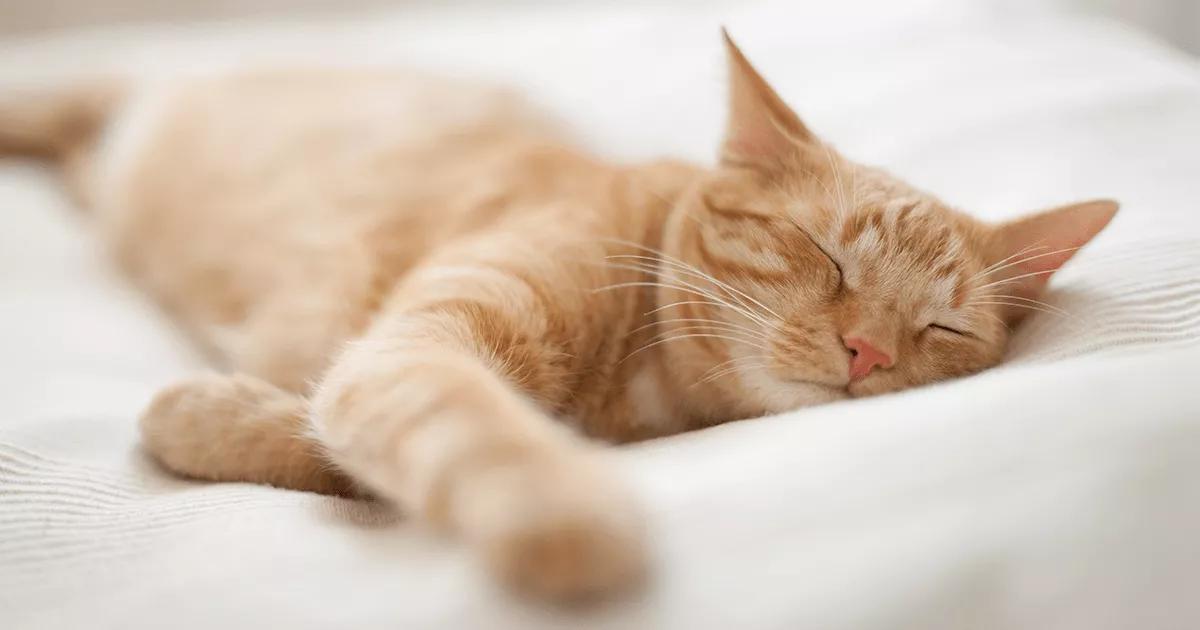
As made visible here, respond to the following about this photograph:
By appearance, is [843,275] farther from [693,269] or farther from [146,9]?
[146,9]

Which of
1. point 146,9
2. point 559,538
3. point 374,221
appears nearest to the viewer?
point 559,538

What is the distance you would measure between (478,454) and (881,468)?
341mm

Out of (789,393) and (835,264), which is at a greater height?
(835,264)

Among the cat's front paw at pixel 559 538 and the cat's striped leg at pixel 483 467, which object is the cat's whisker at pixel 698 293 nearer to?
the cat's striped leg at pixel 483 467

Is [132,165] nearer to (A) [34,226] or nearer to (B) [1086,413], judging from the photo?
(A) [34,226]

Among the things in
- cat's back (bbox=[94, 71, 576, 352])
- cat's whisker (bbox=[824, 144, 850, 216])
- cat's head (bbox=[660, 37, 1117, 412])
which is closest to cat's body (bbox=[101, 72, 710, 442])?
cat's back (bbox=[94, 71, 576, 352])

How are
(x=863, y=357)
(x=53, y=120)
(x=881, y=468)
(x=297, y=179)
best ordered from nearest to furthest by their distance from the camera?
1. (x=881, y=468)
2. (x=863, y=357)
3. (x=297, y=179)
4. (x=53, y=120)

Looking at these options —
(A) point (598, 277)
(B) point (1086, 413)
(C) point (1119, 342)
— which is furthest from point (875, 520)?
(A) point (598, 277)

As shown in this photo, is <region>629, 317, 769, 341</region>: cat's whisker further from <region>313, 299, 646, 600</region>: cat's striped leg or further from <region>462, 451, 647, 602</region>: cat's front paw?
<region>462, 451, 647, 602</region>: cat's front paw

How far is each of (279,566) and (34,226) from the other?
5.70 feet

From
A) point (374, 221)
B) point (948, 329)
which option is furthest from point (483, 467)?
point (374, 221)

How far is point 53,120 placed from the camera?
253 centimetres

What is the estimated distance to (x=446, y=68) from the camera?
8.43 feet

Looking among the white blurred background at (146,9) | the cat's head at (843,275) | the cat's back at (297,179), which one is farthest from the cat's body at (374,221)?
the white blurred background at (146,9)
